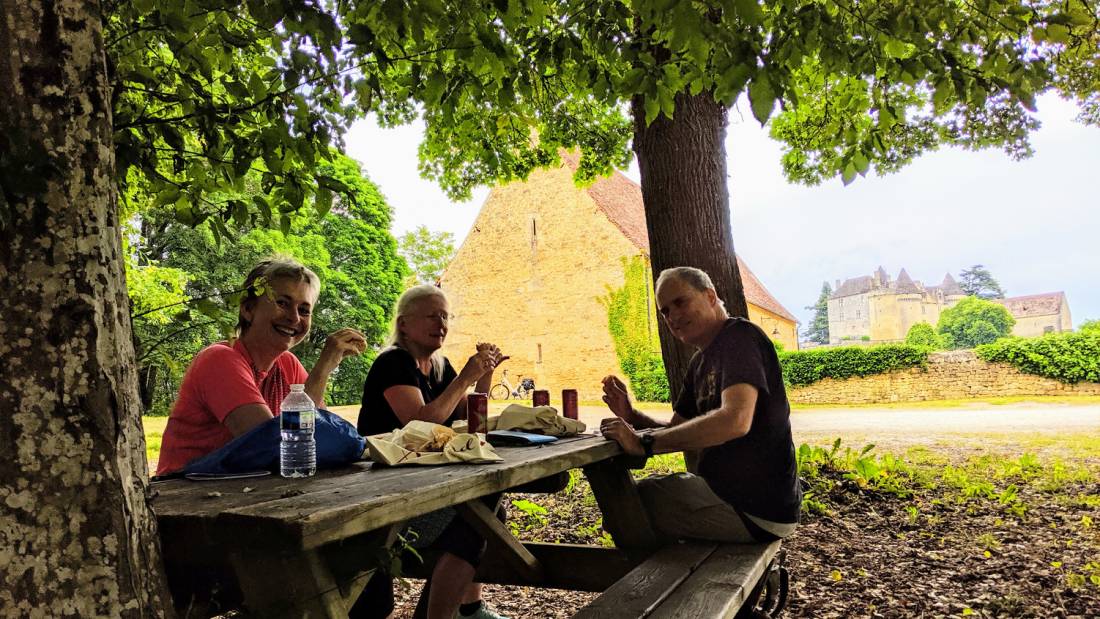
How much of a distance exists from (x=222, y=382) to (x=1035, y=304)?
116009mm

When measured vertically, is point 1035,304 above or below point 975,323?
above

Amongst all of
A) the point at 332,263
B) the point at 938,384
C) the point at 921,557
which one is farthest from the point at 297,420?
the point at 332,263

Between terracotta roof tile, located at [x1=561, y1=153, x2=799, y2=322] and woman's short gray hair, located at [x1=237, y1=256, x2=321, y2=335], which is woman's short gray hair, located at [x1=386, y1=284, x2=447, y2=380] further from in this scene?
terracotta roof tile, located at [x1=561, y1=153, x2=799, y2=322]

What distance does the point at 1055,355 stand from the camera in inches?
965

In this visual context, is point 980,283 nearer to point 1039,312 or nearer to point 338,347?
point 1039,312

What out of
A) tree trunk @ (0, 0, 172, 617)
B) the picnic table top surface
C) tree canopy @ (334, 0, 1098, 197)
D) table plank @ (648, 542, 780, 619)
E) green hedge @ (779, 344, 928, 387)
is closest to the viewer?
tree trunk @ (0, 0, 172, 617)

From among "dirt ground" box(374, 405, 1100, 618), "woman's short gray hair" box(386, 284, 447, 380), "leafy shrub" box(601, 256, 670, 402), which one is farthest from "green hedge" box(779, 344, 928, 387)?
"woman's short gray hair" box(386, 284, 447, 380)

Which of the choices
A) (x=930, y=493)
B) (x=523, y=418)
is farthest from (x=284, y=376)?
(x=930, y=493)

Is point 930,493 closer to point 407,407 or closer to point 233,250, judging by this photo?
point 407,407

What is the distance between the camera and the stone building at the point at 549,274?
1116 inches

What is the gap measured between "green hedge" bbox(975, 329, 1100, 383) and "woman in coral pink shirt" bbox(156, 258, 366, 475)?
2680cm

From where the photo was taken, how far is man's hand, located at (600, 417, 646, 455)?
3361 millimetres

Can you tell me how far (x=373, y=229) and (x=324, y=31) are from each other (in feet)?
95.8

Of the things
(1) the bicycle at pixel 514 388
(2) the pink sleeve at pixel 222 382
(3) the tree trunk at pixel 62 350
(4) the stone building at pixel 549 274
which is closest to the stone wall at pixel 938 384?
(4) the stone building at pixel 549 274
